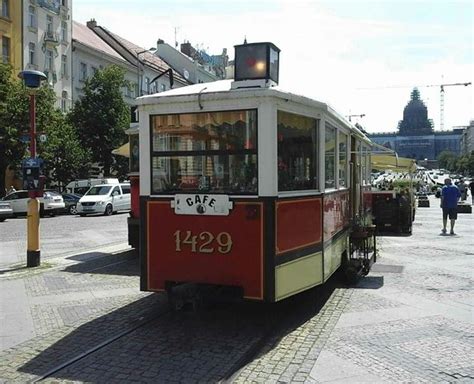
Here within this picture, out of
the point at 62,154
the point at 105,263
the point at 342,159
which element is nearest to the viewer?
the point at 342,159

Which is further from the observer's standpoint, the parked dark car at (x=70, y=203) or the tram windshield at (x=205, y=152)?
the parked dark car at (x=70, y=203)

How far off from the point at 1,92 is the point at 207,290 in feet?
91.1

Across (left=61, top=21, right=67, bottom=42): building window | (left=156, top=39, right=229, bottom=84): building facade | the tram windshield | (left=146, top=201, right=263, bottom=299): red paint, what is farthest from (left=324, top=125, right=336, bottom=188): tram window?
(left=156, top=39, right=229, bottom=84): building facade

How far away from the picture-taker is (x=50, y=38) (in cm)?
4150

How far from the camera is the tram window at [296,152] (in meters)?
6.07

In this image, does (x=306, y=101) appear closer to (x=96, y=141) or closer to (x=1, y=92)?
(x=1, y=92)

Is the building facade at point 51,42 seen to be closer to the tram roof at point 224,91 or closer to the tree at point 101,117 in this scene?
the tree at point 101,117

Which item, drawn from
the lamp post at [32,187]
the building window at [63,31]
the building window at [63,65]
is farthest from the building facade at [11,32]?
the lamp post at [32,187]

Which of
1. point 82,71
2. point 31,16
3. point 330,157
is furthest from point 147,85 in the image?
point 330,157

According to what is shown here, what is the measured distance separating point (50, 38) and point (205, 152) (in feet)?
129

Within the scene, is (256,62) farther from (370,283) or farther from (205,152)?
(370,283)

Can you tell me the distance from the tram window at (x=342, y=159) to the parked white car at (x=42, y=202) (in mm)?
21310

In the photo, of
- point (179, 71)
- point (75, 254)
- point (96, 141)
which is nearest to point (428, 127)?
point (179, 71)

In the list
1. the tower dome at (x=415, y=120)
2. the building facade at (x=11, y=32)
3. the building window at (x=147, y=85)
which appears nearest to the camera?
the building facade at (x=11, y=32)
